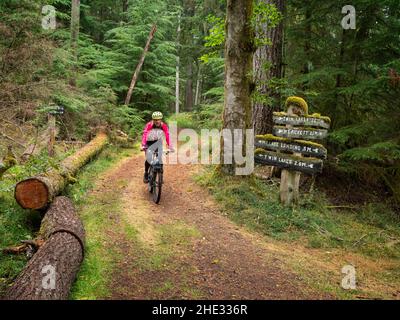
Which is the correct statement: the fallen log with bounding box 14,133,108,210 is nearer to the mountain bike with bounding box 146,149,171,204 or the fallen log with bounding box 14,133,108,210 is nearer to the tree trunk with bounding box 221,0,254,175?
the mountain bike with bounding box 146,149,171,204

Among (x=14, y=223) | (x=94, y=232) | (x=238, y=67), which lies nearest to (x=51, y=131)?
(x=14, y=223)

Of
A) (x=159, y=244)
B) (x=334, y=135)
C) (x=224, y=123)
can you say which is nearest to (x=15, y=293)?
(x=159, y=244)

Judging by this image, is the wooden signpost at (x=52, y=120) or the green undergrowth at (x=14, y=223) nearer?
the green undergrowth at (x=14, y=223)

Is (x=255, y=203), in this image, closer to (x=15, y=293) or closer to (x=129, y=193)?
(x=129, y=193)

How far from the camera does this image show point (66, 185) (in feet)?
29.4

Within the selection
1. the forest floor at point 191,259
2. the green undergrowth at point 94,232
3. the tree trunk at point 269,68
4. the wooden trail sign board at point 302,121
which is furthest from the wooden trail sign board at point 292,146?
the green undergrowth at point 94,232

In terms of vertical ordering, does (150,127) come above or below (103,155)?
above

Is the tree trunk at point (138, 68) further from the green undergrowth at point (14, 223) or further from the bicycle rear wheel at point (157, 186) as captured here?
the bicycle rear wheel at point (157, 186)

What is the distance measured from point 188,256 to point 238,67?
201 inches

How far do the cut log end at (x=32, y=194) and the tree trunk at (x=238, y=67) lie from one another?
4570mm

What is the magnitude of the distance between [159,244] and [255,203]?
3.09 m

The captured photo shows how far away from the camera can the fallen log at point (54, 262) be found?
4727 millimetres

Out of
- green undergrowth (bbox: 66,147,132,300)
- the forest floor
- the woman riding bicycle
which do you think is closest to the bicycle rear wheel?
the forest floor
